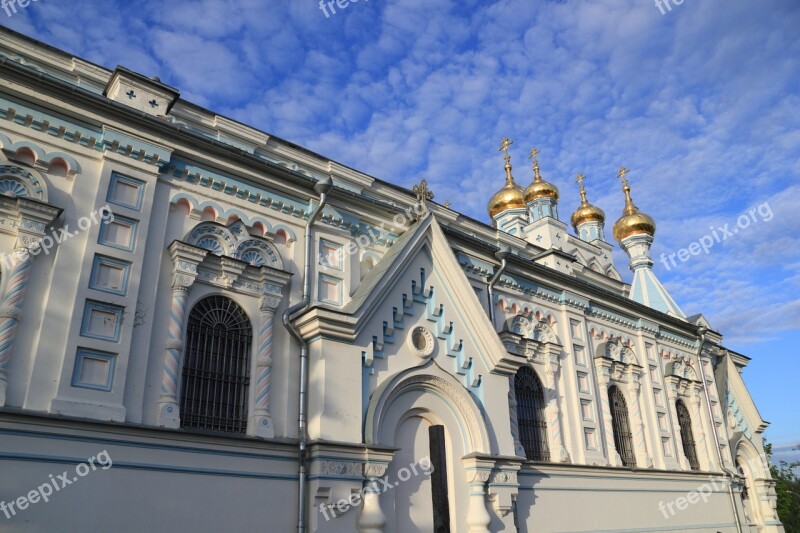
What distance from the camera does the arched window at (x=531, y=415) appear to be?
14.2 meters

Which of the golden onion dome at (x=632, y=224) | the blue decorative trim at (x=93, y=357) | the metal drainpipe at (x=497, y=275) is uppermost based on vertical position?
the golden onion dome at (x=632, y=224)

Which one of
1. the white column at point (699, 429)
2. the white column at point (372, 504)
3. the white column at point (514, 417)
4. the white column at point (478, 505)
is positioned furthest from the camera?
the white column at point (699, 429)

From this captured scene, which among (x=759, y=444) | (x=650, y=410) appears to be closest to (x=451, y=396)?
(x=650, y=410)

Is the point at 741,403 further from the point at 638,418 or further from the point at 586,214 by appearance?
the point at 586,214

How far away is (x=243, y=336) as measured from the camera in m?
10.3

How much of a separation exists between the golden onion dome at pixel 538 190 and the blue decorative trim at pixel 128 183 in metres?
20.3

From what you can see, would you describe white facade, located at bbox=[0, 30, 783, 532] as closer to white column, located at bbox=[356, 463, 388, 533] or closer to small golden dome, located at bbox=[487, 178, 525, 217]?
white column, located at bbox=[356, 463, 388, 533]

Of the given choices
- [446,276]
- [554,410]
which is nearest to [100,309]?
[446,276]

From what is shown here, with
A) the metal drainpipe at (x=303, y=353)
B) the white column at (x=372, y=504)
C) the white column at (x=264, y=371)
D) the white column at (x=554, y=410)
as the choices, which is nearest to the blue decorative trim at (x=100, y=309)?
the white column at (x=264, y=371)

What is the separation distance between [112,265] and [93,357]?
136cm

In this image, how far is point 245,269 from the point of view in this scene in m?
10.5

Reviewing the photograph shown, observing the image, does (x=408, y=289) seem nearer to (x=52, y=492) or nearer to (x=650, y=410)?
(x=52, y=492)

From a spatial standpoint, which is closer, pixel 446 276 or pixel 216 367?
pixel 216 367

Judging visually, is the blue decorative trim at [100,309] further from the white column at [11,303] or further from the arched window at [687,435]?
the arched window at [687,435]
